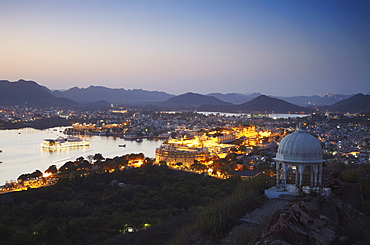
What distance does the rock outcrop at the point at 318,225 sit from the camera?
2590 millimetres

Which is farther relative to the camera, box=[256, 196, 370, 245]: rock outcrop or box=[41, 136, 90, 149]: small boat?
box=[41, 136, 90, 149]: small boat

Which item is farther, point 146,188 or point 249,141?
point 249,141

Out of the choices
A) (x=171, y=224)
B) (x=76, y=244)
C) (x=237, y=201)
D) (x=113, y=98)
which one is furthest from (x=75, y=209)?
(x=113, y=98)

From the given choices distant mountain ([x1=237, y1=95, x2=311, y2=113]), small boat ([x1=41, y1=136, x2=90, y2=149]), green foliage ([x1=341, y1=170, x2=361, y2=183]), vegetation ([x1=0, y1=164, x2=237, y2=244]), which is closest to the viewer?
green foliage ([x1=341, y1=170, x2=361, y2=183])

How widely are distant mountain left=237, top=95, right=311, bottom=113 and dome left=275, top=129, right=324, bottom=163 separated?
62837 millimetres

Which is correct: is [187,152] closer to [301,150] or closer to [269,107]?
[301,150]

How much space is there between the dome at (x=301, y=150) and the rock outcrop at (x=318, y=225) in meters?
0.72

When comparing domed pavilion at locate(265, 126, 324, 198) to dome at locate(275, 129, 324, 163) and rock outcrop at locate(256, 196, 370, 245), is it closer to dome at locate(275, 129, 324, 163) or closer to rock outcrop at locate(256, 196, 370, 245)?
dome at locate(275, 129, 324, 163)

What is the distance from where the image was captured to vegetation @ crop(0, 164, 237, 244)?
612cm

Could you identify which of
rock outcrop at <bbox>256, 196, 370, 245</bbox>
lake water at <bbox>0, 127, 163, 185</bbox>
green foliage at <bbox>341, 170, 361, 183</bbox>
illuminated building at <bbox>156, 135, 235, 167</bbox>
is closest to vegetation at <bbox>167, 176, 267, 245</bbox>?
rock outcrop at <bbox>256, 196, 370, 245</bbox>

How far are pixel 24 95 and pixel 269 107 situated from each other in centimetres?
4517

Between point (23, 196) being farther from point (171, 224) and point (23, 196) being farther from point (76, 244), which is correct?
point (171, 224)

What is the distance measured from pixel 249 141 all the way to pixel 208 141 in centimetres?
382

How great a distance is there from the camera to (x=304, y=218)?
3002 mm
